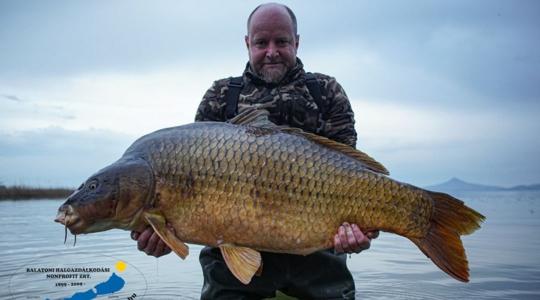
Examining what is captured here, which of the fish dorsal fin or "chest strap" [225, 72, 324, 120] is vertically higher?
"chest strap" [225, 72, 324, 120]

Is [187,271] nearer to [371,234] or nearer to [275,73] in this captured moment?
[275,73]

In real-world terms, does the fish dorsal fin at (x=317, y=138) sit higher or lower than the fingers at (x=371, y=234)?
higher

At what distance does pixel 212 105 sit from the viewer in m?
4.21

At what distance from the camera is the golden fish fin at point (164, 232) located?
9.97 ft

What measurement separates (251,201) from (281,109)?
1.17m

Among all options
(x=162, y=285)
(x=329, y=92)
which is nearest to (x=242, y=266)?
(x=329, y=92)

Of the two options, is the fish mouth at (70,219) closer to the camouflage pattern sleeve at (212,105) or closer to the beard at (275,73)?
the camouflage pattern sleeve at (212,105)

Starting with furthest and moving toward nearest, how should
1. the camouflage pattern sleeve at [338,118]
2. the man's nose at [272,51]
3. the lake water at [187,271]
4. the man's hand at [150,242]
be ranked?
the lake water at [187,271]
the camouflage pattern sleeve at [338,118]
the man's nose at [272,51]
the man's hand at [150,242]

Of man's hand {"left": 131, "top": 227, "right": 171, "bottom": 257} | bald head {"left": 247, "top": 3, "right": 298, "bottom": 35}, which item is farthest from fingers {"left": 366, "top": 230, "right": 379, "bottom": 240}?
bald head {"left": 247, "top": 3, "right": 298, "bottom": 35}

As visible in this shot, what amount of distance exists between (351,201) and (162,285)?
3.72m

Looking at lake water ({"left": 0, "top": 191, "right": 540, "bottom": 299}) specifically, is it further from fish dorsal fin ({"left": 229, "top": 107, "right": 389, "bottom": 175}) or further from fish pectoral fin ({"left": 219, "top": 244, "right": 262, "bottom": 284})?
fish dorsal fin ({"left": 229, "top": 107, "right": 389, "bottom": 175})

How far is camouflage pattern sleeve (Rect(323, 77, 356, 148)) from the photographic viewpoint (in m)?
4.20

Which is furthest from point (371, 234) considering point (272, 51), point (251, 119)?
point (272, 51)

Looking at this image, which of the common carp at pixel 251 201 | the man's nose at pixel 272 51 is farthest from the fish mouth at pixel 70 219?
the man's nose at pixel 272 51
